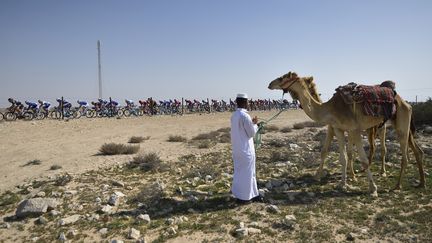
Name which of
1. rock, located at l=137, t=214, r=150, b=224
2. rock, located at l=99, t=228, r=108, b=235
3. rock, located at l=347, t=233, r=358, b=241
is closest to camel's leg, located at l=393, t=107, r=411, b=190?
rock, located at l=347, t=233, r=358, b=241

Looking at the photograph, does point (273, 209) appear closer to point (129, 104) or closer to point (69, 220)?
point (69, 220)

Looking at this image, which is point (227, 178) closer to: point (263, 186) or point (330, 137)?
point (263, 186)

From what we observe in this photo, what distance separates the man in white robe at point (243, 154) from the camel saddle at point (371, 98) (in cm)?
244

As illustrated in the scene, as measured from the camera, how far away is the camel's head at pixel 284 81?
8391 mm

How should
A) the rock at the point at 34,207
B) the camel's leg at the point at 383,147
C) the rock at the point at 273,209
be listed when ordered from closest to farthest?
the rock at the point at 273,209, the rock at the point at 34,207, the camel's leg at the point at 383,147

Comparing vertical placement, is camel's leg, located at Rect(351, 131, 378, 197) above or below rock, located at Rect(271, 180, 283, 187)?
above

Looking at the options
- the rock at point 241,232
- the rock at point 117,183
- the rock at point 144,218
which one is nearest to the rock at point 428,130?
the rock at point 117,183

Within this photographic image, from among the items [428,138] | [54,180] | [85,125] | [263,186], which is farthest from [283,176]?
[85,125]

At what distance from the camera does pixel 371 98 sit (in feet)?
27.6

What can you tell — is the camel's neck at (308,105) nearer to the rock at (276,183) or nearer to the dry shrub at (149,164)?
the rock at (276,183)

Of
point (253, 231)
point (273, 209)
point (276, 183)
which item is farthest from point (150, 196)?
point (276, 183)

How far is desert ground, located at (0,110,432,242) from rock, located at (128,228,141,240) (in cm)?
1

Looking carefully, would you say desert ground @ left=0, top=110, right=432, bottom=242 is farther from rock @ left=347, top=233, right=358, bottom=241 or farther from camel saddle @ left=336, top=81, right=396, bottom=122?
camel saddle @ left=336, top=81, right=396, bottom=122

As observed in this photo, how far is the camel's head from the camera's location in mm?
8391
